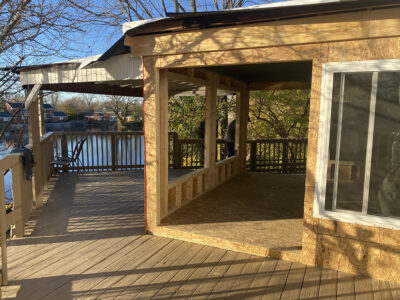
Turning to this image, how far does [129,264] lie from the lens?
3293 millimetres

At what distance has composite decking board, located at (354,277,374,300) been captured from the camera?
8.83ft

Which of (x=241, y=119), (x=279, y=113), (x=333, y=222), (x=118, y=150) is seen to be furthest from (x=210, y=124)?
(x=279, y=113)

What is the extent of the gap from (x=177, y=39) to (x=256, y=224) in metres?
2.77

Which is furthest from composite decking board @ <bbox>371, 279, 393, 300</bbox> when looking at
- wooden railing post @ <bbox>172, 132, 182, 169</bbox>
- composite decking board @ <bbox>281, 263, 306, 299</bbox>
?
wooden railing post @ <bbox>172, 132, 182, 169</bbox>

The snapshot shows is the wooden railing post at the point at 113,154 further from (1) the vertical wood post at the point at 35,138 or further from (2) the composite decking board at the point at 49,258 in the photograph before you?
(2) the composite decking board at the point at 49,258

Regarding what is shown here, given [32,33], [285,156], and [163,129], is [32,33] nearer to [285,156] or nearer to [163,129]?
[163,129]

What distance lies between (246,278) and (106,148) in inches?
244

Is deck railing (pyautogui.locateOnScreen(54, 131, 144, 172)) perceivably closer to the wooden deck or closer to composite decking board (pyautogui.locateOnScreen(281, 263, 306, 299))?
the wooden deck

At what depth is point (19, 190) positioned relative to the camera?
3.91 m

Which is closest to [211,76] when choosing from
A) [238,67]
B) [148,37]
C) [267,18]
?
[238,67]

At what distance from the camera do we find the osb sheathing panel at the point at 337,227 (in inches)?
110

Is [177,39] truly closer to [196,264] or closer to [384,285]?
[196,264]

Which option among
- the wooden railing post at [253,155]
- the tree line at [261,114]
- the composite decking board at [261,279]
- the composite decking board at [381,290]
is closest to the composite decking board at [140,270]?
the composite decking board at [261,279]

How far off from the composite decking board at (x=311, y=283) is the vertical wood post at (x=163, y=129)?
2167mm
